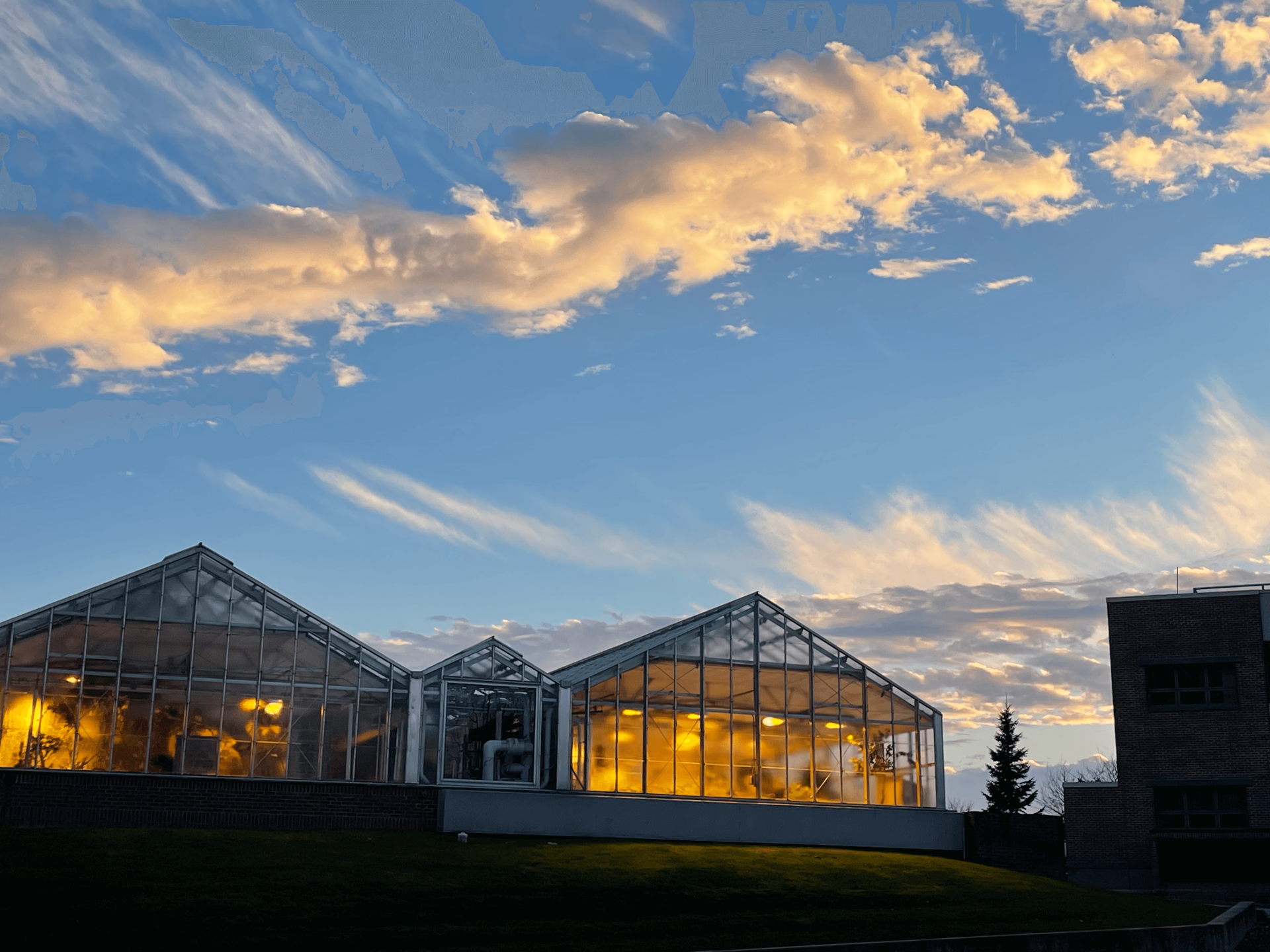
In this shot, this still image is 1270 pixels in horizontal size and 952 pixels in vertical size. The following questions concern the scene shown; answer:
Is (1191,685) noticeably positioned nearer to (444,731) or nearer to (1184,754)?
(1184,754)

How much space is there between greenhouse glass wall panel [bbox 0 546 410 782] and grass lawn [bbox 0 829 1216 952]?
12.9 feet

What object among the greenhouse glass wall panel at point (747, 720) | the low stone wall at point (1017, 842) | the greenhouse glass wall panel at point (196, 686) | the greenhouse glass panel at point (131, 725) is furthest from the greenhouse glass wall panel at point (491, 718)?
the low stone wall at point (1017, 842)

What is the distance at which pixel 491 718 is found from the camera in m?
41.1

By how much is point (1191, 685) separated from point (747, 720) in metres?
17.4

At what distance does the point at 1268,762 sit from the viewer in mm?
45625

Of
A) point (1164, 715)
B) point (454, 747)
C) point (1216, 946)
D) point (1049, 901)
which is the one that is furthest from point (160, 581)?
point (1164, 715)

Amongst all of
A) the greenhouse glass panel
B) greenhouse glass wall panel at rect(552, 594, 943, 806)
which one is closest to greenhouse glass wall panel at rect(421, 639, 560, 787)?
greenhouse glass wall panel at rect(552, 594, 943, 806)

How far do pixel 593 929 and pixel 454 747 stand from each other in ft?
52.5

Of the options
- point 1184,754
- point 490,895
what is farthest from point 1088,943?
point 1184,754

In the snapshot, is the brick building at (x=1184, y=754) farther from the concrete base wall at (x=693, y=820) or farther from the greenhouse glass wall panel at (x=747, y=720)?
the greenhouse glass wall panel at (x=747, y=720)

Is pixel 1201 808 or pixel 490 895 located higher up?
pixel 1201 808

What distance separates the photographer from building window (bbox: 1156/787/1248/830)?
45.6 metres

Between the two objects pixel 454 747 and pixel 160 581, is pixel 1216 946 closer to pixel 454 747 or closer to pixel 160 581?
pixel 454 747

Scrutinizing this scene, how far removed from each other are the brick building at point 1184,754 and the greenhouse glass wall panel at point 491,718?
20056mm
